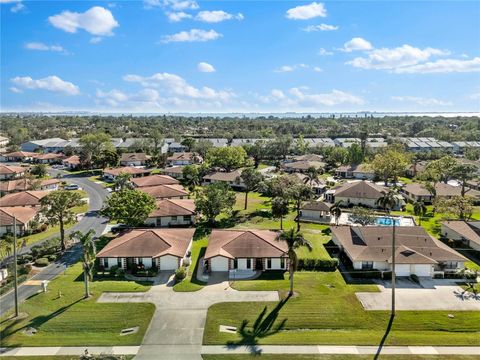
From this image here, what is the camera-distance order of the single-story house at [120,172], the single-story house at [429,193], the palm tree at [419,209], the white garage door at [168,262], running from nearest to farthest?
1. the white garage door at [168,262]
2. the palm tree at [419,209]
3. the single-story house at [429,193]
4. the single-story house at [120,172]

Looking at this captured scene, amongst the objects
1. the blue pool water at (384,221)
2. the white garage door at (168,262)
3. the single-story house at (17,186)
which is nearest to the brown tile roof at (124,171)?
the single-story house at (17,186)

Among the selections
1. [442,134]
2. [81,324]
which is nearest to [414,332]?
[81,324]

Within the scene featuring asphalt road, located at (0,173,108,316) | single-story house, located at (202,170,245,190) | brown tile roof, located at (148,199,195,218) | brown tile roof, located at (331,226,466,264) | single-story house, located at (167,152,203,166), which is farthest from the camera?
single-story house, located at (167,152,203,166)

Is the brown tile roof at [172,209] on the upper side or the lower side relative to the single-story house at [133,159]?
lower

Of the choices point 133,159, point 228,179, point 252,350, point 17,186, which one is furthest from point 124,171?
point 252,350

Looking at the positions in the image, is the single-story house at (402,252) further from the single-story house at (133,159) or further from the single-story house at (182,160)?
the single-story house at (133,159)

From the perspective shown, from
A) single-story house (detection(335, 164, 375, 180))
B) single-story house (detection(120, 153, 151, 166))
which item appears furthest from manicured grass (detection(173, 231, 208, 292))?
single-story house (detection(120, 153, 151, 166))

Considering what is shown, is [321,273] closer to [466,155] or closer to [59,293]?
[59,293]

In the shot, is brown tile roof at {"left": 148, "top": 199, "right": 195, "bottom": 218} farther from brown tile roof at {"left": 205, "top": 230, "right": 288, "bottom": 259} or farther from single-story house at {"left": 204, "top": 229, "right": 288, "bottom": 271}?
single-story house at {"left": 204, "top": 229, "right": 288, "bottom": 271}
